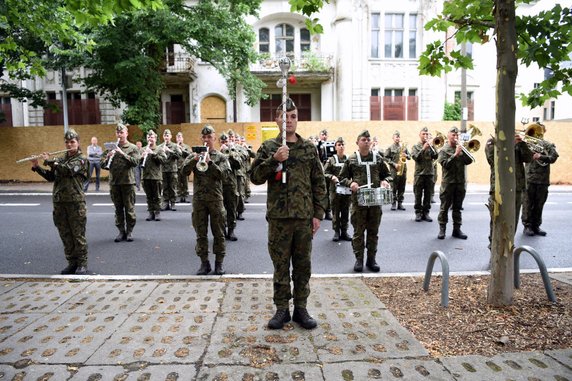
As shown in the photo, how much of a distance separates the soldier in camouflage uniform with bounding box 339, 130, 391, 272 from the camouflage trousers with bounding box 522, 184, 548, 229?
469 centimetres

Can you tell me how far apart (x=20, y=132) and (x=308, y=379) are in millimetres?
24739

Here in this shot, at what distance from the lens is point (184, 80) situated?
1083 inches

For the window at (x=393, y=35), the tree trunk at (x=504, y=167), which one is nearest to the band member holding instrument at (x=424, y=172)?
the tree trunk at (x=504, y=167)

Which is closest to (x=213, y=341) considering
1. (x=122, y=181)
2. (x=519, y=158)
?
(x=122, y=181)

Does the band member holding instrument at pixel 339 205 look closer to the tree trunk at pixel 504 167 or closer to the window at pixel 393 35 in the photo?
the tree trunk at pixel 504 167

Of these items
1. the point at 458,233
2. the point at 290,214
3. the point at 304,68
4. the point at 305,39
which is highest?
the point at 305,39

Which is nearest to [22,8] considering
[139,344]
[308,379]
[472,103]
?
[139,344]

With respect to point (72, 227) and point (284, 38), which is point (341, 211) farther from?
point (284, 38)

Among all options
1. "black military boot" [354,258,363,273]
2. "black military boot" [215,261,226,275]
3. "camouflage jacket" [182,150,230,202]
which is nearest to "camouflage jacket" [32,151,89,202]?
"camouflage jacket" [182,150,230,202]

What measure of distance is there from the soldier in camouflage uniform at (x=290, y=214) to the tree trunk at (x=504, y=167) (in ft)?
7.28

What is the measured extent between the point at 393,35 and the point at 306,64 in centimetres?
575

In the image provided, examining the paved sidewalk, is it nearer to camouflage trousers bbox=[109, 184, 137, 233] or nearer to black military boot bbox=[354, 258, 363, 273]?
black military boot bbox=[354, 258, 363, 273]

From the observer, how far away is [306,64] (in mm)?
27031

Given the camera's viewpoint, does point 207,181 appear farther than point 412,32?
No
